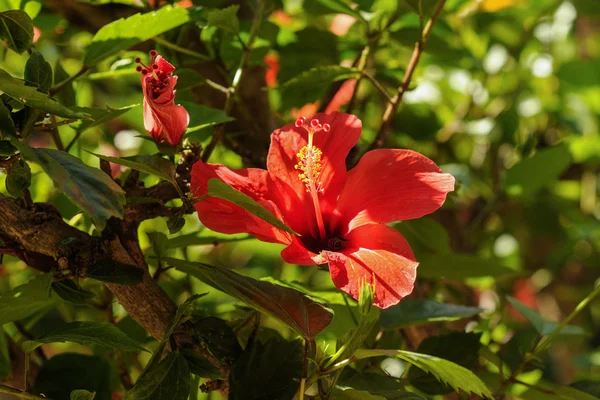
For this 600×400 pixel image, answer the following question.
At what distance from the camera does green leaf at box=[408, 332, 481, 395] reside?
795mm

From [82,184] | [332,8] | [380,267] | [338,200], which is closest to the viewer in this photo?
[82,184]

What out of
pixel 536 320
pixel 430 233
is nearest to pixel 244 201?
pixel 430 233

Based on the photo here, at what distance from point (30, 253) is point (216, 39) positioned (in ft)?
1.35

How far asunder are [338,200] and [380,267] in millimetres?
125

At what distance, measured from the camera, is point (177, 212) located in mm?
674

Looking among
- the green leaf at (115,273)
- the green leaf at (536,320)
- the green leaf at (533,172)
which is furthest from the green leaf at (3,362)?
the green leaf at (533,172)

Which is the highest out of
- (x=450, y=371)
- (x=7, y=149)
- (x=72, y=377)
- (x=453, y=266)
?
(x=7, y=149)

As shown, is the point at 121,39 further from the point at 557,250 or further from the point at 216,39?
the point at 557,250

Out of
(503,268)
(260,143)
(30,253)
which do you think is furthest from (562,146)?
(30,253)

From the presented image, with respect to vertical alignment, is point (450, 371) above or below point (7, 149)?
below

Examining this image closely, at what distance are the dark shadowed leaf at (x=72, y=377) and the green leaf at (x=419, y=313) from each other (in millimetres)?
307

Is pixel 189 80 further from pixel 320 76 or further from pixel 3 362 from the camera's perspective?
pixel 3 362

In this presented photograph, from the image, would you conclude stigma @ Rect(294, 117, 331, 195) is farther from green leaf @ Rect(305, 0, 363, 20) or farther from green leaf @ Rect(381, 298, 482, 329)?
green leaf @ Rect(305, 0, 363, 20)

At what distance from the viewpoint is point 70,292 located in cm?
66
